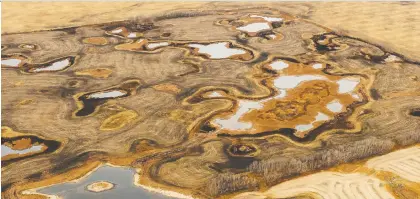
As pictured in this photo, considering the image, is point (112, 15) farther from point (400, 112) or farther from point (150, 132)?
point (400, 112)

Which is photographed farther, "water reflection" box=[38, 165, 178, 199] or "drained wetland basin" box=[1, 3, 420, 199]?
"drained wetland basin" box=[1, 3, 420, 199]

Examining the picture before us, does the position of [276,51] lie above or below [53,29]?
below

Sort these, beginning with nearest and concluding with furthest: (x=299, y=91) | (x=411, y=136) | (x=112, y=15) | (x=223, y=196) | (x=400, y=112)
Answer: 1. (x=223, y=196)
2. (x=411, y=136)
3. (x=400, y=112)
4. (x=299, y=91)
5. (x=112, y=15)

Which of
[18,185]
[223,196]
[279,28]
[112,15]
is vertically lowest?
[223,196]

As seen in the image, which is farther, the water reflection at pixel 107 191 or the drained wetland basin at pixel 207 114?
the drained wetland basin at pixel 207 114

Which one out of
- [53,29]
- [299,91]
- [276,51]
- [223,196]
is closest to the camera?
[223,196]

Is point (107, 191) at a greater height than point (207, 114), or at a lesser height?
lesser

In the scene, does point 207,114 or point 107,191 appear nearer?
point 107,191

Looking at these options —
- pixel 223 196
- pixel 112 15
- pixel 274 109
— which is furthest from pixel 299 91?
pixel 112 15
